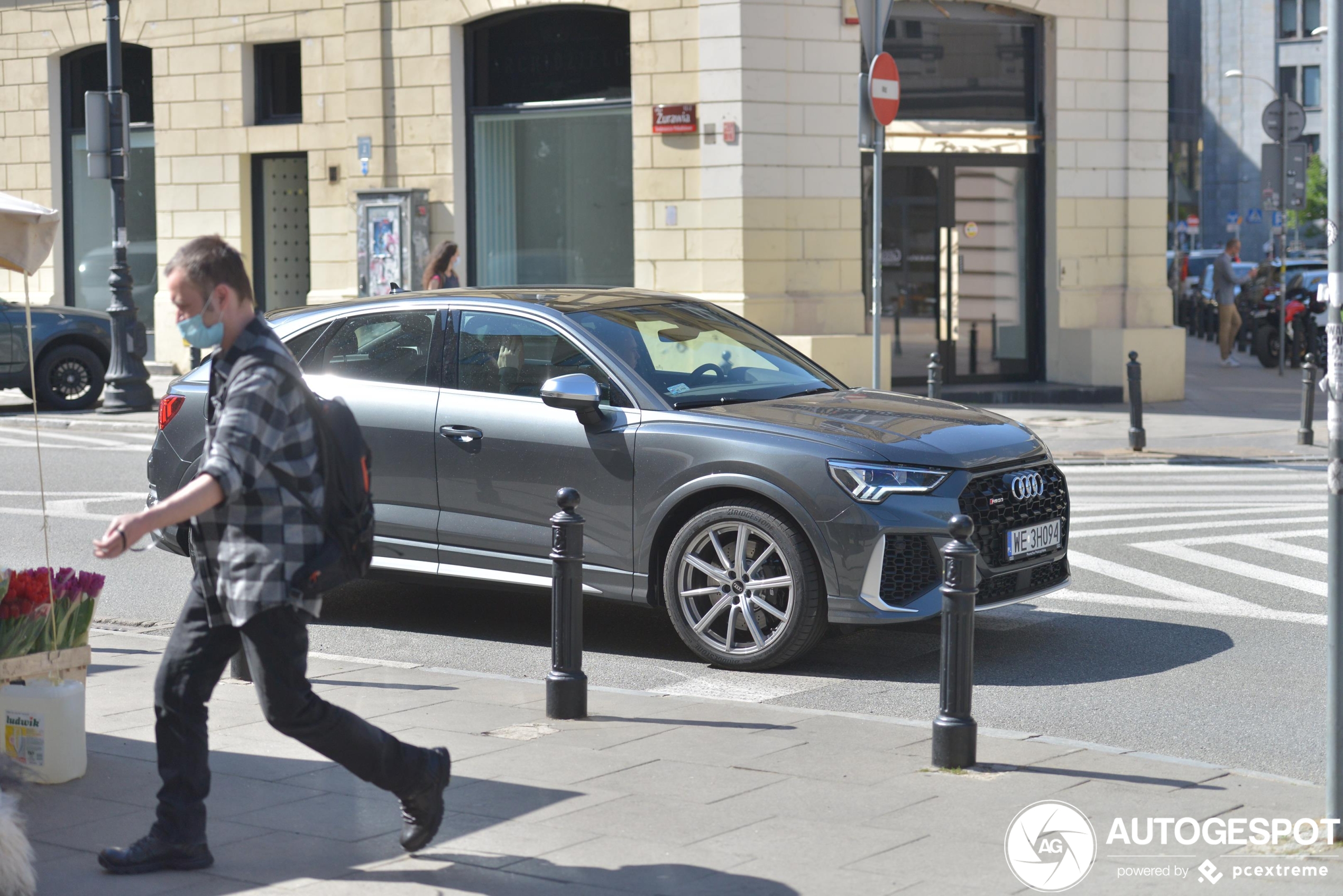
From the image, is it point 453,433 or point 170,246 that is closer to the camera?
point 453,433

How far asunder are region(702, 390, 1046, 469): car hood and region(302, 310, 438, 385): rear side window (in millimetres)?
1553

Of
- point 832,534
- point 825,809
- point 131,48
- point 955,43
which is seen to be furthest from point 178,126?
point 825,809

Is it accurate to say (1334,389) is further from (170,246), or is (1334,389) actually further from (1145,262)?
(170,246)

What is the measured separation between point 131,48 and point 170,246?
10.0ft

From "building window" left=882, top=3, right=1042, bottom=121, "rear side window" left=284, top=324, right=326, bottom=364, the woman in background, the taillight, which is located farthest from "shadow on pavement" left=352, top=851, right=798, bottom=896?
"building window" left=882, top=3, right=1042, bottom=121

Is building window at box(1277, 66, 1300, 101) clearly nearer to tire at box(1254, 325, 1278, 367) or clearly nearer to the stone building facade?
tire at box(1254, 325, 1278, 367)

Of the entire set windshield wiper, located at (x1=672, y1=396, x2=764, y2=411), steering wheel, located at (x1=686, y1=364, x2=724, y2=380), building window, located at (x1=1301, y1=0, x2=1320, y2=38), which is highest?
building window, located at (x1=1301, y1=0, x2=1320, y2=38)

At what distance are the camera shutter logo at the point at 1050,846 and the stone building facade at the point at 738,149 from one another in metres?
14.2

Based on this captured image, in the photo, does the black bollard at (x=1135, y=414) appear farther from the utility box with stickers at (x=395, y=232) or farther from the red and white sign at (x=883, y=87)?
the utility box with stickers at (x=395, y=232)

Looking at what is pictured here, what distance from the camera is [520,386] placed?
8156 mm

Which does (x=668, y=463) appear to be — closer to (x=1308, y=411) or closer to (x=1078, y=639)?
(x=1078, y=639)

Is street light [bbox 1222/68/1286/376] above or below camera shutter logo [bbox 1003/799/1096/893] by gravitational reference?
above

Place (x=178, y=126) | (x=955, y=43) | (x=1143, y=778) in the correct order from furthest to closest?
(x=178, y=126) → (x=955, y=43) → (x=1143, y=778)

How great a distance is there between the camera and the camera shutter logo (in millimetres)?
4734
